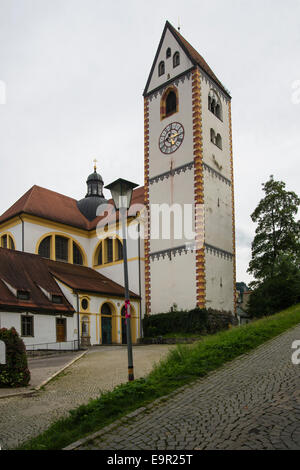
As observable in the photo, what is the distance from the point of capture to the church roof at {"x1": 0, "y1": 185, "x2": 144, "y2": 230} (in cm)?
3656

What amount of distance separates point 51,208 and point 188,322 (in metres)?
15.6

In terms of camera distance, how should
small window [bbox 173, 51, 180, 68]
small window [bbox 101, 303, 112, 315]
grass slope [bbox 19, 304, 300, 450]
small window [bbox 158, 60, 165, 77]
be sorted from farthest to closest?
1. small window [bbox 158, 60, 165, 77]
2. small window [bbox 173, 51, 180, 68]
3. small window [bbox 101, 303, 112, 315]
4. grass slope [bbox 19, 304, 300, 450]

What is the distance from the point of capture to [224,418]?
7055mm

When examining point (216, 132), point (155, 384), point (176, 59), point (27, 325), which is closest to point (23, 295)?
point (27, 325)

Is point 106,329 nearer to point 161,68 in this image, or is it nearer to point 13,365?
point 13,365

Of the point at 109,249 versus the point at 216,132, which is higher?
the point at 216,132

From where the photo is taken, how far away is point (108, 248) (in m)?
38.9

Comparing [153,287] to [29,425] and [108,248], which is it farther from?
[29,425]

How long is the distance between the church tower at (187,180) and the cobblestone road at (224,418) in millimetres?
20601

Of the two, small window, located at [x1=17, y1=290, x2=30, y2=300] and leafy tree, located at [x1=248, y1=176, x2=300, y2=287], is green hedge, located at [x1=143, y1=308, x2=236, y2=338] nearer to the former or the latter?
leafy tree, located at [x1=248, y1=176, x2=300, y2=287]

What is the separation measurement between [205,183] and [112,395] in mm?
24424

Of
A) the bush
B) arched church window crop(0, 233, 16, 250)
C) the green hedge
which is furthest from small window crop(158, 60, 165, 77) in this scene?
the bush

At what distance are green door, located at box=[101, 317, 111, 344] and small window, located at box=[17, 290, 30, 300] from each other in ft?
21.0
